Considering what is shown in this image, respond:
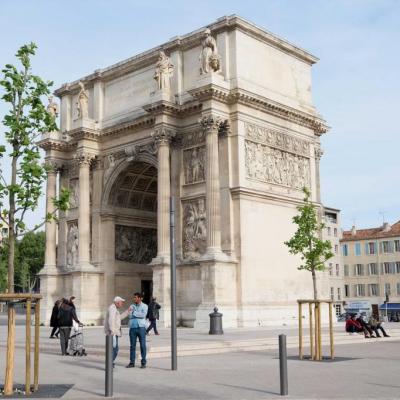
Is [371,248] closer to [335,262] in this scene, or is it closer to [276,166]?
[335,262]

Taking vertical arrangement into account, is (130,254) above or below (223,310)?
above

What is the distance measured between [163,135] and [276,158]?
5951 millimetres

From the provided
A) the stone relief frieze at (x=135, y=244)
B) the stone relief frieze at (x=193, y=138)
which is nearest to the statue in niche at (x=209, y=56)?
the stone relief frieze at (x=193, y=138)

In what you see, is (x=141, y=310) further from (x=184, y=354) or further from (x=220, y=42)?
(x=220, y=42)

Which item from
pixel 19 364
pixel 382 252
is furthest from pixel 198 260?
pixel 382 252

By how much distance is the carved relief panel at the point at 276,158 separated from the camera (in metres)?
32.9

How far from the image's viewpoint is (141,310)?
49.8ft

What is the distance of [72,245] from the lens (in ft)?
129

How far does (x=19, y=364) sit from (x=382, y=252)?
6340 centimetres

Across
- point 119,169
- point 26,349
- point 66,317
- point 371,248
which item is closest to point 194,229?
point 119,169

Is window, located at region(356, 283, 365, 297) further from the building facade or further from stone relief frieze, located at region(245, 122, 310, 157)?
stone relief frieze, located at region(245, 122, 310, 157)

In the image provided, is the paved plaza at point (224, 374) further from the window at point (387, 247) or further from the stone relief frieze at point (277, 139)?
the window at point (387, 247)

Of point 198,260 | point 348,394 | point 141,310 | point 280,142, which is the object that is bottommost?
point 348,394

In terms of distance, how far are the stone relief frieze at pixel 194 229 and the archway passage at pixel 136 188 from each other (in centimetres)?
534
